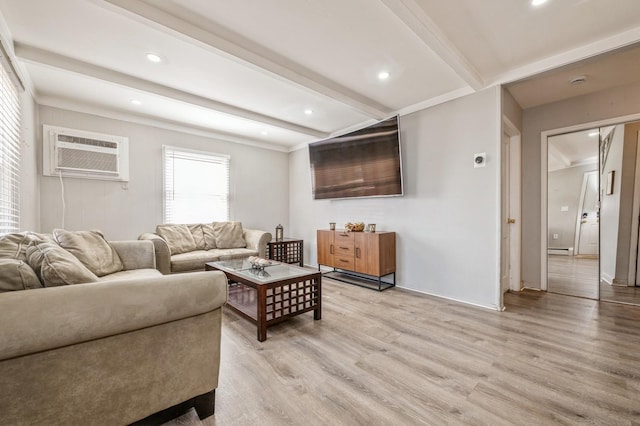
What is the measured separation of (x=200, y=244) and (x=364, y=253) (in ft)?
8.00

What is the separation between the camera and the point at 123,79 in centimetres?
267

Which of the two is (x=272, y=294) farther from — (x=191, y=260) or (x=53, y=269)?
(x=191, y=260)

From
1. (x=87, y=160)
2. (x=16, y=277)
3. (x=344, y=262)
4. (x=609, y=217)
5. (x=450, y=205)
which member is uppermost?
(x=87, y=160)

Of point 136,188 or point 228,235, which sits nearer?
point 136,188

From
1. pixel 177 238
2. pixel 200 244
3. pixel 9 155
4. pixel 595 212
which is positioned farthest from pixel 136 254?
pixel 595 212

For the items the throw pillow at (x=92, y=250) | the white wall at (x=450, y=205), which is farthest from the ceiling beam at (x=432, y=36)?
the throw pillow at (x=92, y=250)

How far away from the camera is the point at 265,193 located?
5.18 meters

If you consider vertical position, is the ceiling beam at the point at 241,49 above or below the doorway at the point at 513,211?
above

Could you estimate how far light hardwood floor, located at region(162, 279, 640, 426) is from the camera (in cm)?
136

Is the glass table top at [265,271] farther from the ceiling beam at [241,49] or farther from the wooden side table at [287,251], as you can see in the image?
the ceiling beam at [241,49]

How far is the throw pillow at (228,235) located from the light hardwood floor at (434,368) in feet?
5.67

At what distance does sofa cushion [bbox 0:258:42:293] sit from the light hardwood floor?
0.90 m

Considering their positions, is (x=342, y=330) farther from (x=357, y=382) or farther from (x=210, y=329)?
(x=210, y=329)

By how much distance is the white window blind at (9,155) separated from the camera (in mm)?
2043
